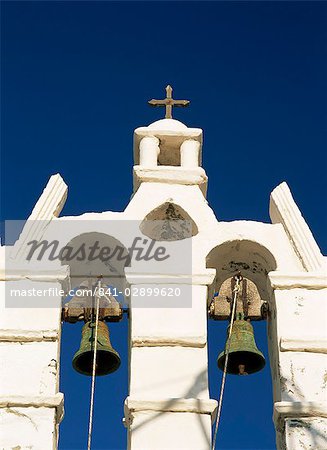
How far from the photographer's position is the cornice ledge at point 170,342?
1103cm

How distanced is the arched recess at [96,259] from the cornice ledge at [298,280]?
56.3 inches

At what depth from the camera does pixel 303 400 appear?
10.6 meters

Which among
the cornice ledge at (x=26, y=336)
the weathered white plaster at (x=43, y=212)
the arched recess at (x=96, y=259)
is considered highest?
the weathered white plaster at (x=43, y=212)

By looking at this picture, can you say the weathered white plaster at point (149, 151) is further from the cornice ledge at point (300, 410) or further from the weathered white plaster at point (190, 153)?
the cornice ledge at point (300, 410)

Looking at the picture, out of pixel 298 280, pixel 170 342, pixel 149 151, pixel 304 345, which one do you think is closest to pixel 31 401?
pixel 170 342

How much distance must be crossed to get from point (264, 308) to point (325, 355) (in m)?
1.12

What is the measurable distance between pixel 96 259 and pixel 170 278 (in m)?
0.92

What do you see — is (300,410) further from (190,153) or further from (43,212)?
(190,153)

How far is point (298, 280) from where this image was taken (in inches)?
454

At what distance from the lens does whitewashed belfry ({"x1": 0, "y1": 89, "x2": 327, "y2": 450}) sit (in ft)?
34.4

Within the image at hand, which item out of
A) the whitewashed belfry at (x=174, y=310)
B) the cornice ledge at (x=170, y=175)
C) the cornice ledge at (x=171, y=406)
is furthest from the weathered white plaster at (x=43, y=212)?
the cornice ledge at (x=171, y=406)

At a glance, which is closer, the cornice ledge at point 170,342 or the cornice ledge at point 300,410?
the cornice ledge at point 300,410

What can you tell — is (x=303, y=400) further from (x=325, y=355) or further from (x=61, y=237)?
(x=61, y=237)

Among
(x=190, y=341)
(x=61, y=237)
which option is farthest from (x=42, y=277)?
(x=190, y=341)
